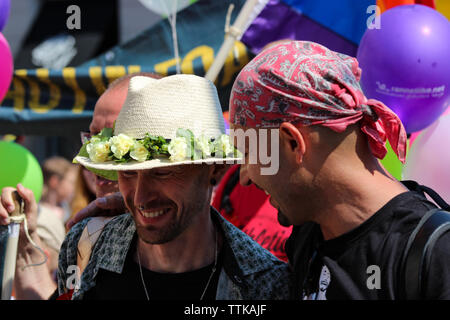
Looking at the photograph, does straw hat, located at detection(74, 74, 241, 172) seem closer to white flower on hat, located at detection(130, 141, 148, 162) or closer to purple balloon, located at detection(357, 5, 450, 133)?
white flower on hat, located at detection(130, 141, 148, 162)

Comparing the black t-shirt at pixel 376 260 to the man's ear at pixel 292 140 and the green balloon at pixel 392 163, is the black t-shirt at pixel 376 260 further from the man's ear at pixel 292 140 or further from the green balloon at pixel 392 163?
the green balloon at pixel 392 163

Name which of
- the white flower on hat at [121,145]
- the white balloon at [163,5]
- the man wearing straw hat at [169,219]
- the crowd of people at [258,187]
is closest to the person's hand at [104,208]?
the crowd of people at [258,187]

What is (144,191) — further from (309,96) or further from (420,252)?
(420,252)

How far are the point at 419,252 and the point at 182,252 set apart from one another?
113 centimetres

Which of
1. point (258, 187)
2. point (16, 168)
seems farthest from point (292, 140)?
point (16, 168)

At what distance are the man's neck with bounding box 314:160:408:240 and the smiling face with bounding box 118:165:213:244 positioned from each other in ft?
2.16

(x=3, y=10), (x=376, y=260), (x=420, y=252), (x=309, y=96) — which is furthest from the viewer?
(x=3, y=10)

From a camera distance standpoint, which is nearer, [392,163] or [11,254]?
[11,254]

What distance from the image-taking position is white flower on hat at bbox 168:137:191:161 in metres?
2.40

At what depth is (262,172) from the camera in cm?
220

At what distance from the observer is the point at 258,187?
2449 millimetres

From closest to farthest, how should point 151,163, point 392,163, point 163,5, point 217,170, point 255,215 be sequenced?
point 151,163, point 217,170, point 392,163, point 255,215, point 163,5

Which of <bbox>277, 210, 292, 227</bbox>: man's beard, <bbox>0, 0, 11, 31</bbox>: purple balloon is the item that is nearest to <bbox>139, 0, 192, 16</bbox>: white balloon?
<bbox>0, 0, 11, 31</bbox>: purple balloon
